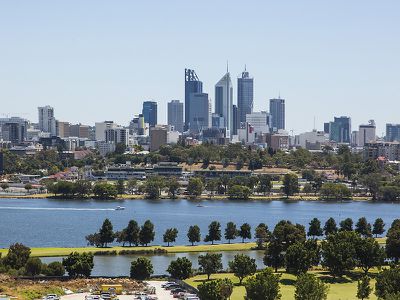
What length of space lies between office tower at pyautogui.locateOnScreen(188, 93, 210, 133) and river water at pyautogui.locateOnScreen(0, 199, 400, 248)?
287ft

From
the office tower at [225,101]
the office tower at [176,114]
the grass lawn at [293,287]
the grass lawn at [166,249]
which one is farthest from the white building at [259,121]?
the grass lawn at [293,287]

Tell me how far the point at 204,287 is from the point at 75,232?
1409 cm

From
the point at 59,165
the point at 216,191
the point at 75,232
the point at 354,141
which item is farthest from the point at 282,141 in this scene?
the point at 75,232

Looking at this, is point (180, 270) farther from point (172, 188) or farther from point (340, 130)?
point (340, 130)

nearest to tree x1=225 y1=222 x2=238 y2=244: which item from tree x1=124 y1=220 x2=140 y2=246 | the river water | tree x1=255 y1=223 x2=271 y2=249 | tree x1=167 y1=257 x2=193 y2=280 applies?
tree x1=255 y1=223 x2=271 y2=249

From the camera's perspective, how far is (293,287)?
18625mm

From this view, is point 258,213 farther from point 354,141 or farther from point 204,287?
point 354,141

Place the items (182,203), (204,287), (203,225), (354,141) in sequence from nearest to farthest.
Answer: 1. (204,287)
2. (203,225)
3. (182,203)
4. (354,141)

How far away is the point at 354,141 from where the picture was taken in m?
125

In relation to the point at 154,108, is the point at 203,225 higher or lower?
lower

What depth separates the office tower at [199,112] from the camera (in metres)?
134

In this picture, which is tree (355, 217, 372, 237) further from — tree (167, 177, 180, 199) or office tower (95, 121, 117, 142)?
office tower (95, 121, 117, 142)

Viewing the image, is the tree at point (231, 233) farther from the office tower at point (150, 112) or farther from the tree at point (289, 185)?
the office tower at point (150, 112)

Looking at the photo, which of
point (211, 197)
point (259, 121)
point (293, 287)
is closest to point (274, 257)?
point (293, 287)
